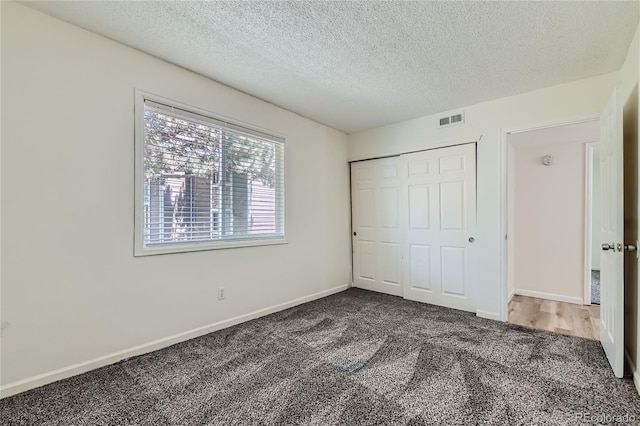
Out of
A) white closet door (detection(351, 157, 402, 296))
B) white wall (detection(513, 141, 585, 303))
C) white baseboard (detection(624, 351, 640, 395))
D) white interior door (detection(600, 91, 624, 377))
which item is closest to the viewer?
white baseboard (detection(624, 351, 640, 395))

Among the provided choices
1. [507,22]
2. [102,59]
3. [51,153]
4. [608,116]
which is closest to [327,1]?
[507,22]

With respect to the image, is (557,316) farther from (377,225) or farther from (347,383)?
(347,383)

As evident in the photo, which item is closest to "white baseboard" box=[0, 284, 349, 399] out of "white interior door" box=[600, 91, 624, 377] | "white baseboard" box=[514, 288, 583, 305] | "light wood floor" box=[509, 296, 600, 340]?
"light wood floor" box=[509, 296, 600, 340]

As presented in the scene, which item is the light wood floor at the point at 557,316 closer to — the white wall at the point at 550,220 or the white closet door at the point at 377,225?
the white wall at the point at 550,220

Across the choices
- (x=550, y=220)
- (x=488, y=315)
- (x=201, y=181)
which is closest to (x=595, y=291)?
(x=550, y=220)

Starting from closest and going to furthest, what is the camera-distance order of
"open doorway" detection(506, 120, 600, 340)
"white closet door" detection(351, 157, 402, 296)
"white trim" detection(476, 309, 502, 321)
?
1. "white trim" detection(476, 309, 502, 321)
2. "open doorway" detection(506, 120, 600, 340)
3. "white closet door" detection(351, 157, 402, 296)

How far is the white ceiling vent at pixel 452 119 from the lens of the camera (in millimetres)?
3643

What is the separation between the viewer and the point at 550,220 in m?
4.26

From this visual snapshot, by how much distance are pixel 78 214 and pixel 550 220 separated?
555 cm

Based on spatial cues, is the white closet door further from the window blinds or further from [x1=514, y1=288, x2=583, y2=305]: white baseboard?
[x1=514, y1=288, x2=583, y2=305]: white baseboard

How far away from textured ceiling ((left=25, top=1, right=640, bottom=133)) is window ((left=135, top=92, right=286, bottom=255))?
0.52m

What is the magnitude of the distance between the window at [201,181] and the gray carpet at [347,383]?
1004 mm

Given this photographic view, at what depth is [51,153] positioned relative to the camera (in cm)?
206

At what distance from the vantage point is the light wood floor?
118 inches
